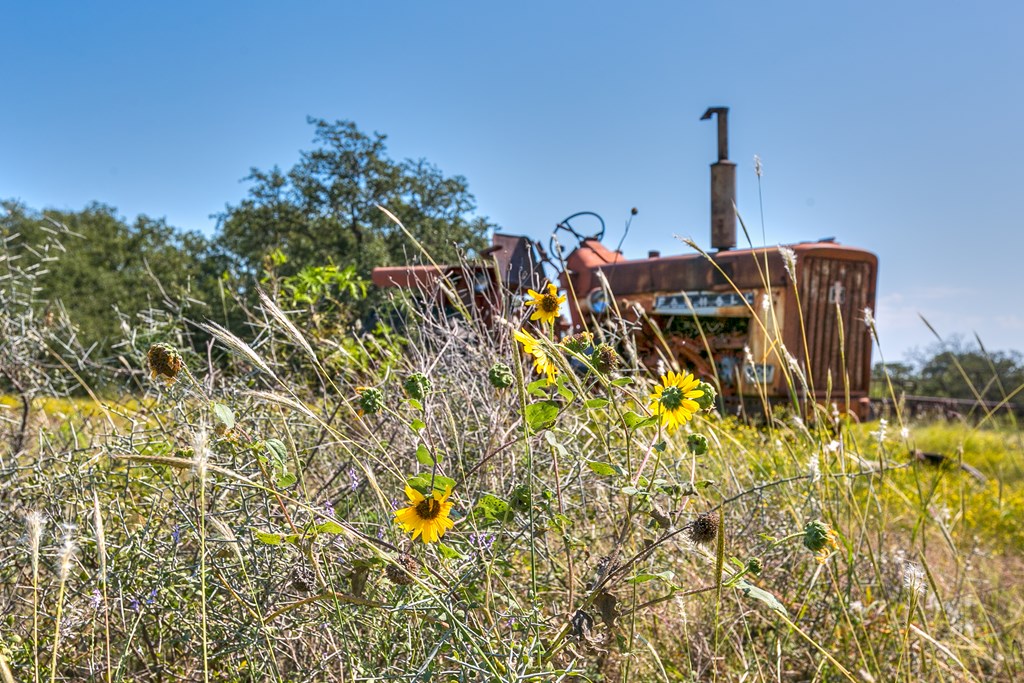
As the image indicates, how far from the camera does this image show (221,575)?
51.5 inches

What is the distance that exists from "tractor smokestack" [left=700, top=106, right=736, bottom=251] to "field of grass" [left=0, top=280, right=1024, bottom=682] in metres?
Result: 5.27

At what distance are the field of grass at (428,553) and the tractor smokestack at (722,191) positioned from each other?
5.27 metres

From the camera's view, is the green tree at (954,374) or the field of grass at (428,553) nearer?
the field of grass at (428,553)

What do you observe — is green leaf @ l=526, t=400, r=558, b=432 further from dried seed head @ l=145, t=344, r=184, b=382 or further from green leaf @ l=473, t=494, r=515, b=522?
dried seed head @ l=145, t=344, r=184, b=382

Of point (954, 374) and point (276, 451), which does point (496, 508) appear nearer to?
point (276, 451)

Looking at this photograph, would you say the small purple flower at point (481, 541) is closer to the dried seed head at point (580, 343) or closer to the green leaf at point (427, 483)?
the green leaf at point (427, 483)

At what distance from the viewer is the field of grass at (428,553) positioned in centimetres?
114

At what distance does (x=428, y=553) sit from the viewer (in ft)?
4.72

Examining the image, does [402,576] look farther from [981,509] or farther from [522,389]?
[981,509]

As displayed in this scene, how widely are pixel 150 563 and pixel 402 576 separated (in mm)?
628

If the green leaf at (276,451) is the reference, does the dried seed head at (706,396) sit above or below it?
above

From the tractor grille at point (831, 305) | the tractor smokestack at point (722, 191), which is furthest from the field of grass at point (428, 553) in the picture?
the tractor smokestack at point (722, 191)

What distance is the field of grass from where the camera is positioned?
1.14 m

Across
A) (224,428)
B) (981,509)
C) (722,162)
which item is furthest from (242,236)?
(224,428)
